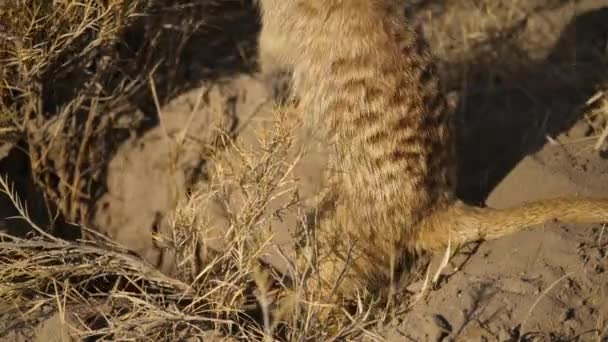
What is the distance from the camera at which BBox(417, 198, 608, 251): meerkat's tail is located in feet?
8.54

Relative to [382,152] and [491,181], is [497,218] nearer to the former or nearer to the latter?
[382,152]

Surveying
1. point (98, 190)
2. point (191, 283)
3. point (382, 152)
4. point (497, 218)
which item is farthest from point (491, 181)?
point (98, 190)

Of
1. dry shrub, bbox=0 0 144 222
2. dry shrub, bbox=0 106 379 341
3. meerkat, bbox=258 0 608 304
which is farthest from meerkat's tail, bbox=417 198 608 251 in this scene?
dry shrub, bbox=0 0 144 222

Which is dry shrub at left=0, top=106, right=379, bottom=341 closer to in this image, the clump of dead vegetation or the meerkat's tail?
the clump of dead vegetation

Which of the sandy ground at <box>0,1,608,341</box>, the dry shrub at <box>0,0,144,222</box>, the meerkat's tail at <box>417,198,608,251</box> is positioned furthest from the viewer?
the dry shrub at <box>0,0,144,222</box>

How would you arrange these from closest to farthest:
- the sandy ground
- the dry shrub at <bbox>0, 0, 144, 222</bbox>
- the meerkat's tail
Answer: the sandy ground
the meerkat's tail
the dry shrub at <bbox>0, 0, 144, 222</bbox>

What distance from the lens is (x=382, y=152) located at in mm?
2629

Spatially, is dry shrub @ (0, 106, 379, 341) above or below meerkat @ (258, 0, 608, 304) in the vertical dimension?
below

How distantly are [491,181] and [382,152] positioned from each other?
0.73 meters

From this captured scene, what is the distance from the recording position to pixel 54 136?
11.1ft

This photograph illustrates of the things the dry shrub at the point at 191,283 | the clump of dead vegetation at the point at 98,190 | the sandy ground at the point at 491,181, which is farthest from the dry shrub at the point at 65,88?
the dry shrub at the point at 191,283

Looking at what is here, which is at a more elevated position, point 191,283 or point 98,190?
point 191,283

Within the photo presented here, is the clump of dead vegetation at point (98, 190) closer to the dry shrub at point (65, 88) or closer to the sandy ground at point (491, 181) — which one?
the dry shrub at point (65, 88)

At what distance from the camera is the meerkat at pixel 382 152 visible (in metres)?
2.61
